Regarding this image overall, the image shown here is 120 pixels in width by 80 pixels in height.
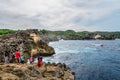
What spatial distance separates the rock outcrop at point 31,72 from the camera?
33128 millimetres

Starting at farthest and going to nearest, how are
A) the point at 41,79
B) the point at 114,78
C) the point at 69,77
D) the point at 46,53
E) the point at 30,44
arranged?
1. the point at 46,53
2. the point at 30,44
3. the point at 114,78
4. the point at 69,77
5. the point at 41,79

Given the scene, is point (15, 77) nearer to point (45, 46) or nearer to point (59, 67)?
point (59, 67)

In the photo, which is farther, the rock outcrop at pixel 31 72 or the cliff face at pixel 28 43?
the cliff face at pixel 28 43

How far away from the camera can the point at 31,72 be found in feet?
117

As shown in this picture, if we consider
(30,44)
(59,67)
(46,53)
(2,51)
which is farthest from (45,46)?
(59,67)

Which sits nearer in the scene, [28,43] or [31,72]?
[31,72]

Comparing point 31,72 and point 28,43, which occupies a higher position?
point 28,43

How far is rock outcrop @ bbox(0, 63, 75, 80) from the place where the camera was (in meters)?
33.1

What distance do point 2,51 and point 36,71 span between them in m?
16.1

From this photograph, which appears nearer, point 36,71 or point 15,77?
point 15,77

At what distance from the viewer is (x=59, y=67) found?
4397 cm

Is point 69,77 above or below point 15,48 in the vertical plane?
below

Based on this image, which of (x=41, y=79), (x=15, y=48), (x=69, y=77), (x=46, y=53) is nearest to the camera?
(x=41, y=79)

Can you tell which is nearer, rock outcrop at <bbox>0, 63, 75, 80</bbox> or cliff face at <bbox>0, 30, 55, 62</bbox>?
rock outcrop at <bbox>0, 63, 75, 80</bbox>
